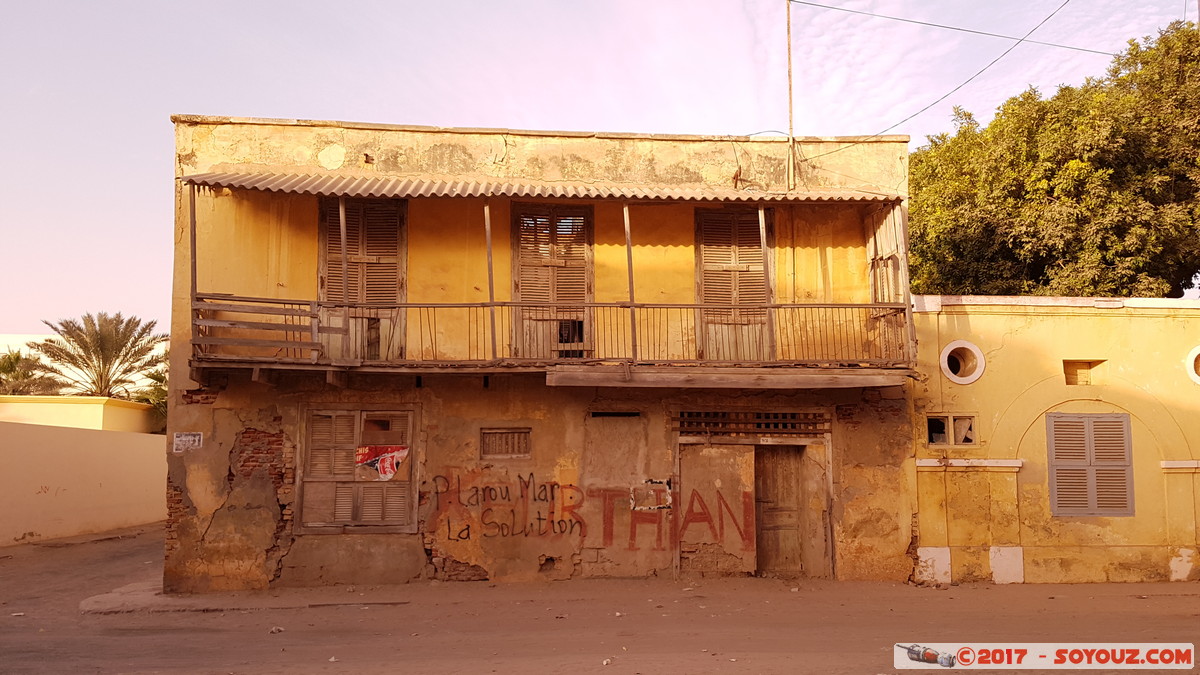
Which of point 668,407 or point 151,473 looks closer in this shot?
point 668,407

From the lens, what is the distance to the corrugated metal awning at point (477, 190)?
36.5 feet

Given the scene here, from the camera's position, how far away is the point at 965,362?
493 inches

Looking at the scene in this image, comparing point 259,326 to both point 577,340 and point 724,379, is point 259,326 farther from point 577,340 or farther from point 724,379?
point 724,379

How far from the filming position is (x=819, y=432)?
1229cm

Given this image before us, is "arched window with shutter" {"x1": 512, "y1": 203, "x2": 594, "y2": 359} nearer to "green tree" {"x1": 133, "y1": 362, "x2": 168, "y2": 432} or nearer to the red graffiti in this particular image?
the red graffiti

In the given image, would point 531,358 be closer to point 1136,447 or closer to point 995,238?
point 1136,447

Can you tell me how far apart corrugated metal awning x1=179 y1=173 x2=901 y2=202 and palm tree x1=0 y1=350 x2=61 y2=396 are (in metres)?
19.4

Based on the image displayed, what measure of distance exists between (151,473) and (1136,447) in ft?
73.8

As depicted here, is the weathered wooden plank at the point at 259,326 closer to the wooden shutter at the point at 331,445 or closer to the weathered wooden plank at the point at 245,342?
the weathered wooden plank at the point at 245,342

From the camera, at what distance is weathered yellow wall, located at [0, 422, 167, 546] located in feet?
56.6

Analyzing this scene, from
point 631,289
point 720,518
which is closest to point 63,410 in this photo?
point 631,289

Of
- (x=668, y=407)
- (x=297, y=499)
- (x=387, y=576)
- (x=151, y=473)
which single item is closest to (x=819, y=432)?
(x=668, y=407)

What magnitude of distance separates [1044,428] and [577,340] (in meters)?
6.64

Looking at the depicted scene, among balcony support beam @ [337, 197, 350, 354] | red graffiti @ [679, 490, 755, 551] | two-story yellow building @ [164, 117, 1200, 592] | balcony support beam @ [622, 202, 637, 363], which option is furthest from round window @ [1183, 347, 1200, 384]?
balcony support beam @ [337, 197, 350, 354]
